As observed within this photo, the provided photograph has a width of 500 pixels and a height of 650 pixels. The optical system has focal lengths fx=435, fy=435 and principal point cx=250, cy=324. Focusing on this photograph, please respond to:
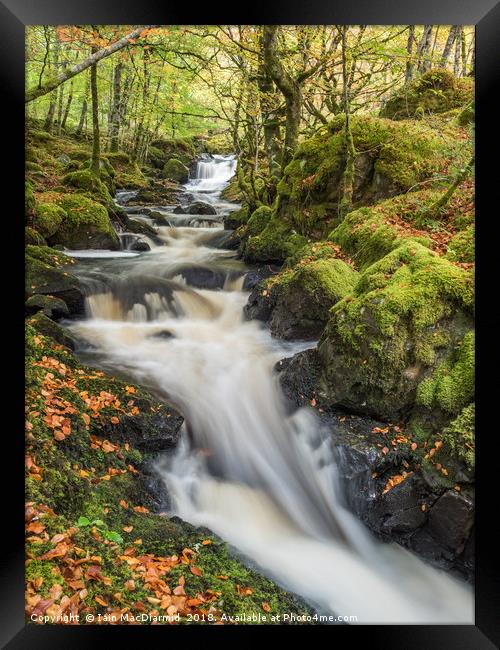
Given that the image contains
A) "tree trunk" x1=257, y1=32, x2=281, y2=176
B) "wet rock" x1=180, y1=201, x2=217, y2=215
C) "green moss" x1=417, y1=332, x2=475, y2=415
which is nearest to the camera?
"green moss" x1=417, y1=332, x2=475, y2=415

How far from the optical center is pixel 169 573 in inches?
103

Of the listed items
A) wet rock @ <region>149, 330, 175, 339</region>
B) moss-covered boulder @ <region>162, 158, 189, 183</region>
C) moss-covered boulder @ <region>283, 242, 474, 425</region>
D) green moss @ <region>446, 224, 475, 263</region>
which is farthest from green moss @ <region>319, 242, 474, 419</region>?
moss-covered boulder @ <region>162, 158, 189, 183</region>

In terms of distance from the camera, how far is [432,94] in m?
9.70

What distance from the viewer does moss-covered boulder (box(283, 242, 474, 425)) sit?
13.5 ft

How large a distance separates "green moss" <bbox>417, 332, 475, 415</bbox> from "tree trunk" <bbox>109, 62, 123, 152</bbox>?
13438 millimetres

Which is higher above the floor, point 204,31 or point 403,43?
point 403,43

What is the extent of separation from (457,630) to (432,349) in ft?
8.05

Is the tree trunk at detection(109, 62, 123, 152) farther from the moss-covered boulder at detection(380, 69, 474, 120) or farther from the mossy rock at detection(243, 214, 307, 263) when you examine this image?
the moss-covered boulder at detection(380, 69, 474, 120)

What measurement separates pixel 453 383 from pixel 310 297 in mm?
2476

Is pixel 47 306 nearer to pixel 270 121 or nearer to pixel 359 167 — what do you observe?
pixel 359 167

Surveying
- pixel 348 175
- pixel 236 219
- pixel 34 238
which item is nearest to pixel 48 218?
pixel 34 238
